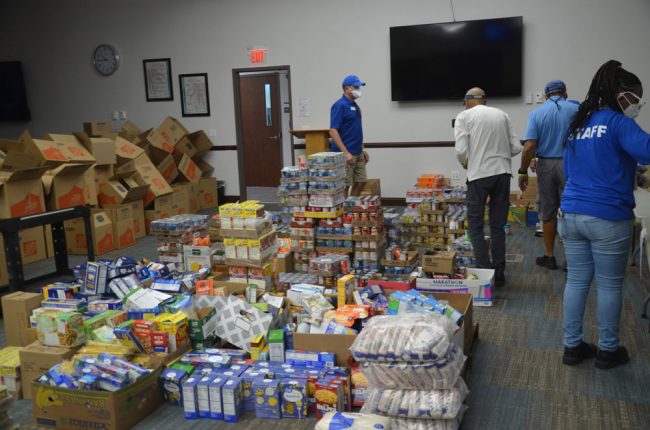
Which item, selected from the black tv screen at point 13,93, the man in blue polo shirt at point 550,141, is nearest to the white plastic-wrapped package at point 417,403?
the man in blue polo shirt at point 550,141

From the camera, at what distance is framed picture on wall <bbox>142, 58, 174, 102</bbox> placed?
30.5 ft

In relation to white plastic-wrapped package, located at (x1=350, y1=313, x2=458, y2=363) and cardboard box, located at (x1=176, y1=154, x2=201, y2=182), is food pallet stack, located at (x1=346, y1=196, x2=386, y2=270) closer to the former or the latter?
white plastic-wrapped package, located at (x1=350, y1=313, x2=458, y2=363)

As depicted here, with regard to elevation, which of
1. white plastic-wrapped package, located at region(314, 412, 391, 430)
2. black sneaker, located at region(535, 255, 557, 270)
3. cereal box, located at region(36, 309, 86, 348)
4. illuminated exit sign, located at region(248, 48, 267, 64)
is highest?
illuminated exit sign, located at region(248, 48, 267, 64)

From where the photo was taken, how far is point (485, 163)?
14.8 feet

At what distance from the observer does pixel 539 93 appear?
7531 millimetres

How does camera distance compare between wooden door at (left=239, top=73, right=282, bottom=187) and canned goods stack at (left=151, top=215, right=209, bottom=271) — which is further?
wooden door at (left=239, top=73, right=282, bottom=187)

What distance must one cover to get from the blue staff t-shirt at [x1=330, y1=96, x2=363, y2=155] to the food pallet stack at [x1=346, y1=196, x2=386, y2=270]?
143cm

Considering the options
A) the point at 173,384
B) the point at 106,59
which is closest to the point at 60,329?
the point at 173,384

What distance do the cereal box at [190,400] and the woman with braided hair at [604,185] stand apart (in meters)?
2.00

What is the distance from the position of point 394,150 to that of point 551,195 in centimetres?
358

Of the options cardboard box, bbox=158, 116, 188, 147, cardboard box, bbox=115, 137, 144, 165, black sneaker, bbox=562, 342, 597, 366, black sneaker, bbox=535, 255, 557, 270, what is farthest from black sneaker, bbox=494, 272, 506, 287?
cardboard box, bbox=158, 116, 188, 147

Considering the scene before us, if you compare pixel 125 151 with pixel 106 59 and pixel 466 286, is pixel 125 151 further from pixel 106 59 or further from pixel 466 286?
pixel 466 286

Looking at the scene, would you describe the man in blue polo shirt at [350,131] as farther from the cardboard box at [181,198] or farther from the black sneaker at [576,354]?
the black sneaker at [576,354]

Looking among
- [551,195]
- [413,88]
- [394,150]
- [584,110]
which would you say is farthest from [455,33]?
[584,110]
